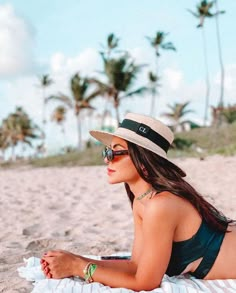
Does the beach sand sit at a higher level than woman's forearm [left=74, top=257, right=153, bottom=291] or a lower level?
lower

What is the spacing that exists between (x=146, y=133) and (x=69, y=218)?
351 centimetres

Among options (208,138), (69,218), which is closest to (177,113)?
(208,138)

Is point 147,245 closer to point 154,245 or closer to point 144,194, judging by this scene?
point 154,245

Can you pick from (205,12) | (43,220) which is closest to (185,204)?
(43,220)

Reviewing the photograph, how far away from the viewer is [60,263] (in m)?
2.24

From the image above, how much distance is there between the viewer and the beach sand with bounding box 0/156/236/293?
3.79 meters


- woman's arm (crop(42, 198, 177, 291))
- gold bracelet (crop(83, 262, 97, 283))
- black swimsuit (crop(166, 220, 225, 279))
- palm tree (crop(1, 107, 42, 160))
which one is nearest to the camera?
woman's arm (crop(42, 198, 177, 291))

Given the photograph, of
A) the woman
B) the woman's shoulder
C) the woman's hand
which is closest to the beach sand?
the woman's hand

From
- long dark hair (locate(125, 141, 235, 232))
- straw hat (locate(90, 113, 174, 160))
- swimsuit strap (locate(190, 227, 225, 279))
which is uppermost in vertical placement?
straw hat (locate(90, 113, 174, 160))

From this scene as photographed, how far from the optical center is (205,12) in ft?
97.5

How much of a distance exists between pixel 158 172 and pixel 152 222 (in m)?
0.22

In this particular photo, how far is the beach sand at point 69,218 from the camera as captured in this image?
3785 mm

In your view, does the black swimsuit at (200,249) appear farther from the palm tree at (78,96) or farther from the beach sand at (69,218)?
the palm tree at (78,96)

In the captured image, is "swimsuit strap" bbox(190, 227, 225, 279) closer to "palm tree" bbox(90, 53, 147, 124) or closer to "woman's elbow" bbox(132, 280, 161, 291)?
"woman's elbow" bbox(132, 280, 161, 291)
